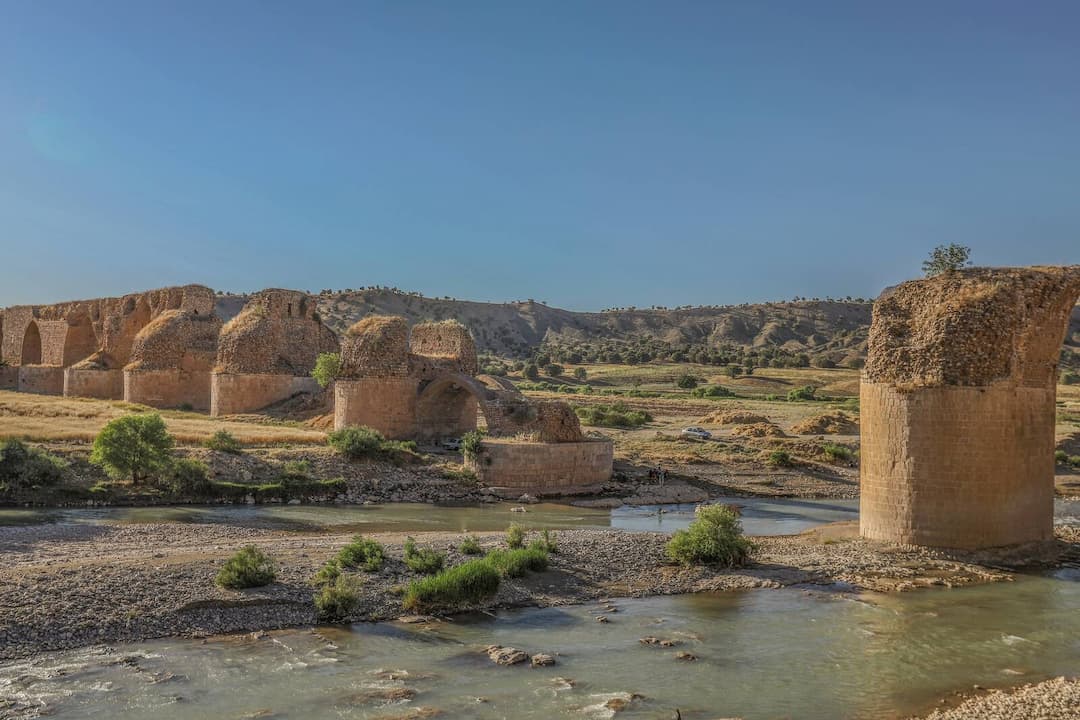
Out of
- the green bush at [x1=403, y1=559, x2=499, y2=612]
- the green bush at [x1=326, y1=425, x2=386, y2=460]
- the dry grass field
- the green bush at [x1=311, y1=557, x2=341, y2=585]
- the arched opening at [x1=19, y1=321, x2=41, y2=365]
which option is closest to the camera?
the green bush at [x1=403, y1=559, x2=499, y2=612]

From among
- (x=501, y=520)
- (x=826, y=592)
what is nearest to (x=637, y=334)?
(x=501, y=520)

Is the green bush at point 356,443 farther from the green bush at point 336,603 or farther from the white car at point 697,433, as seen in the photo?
the green bush at point 336,603

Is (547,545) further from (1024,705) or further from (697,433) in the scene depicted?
(697,433)

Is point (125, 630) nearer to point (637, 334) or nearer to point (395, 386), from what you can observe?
point (395, 386)

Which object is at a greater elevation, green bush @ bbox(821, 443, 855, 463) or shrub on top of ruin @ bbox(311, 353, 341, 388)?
shrub on top of ruin @ bbox(311, 353, 341, 388)

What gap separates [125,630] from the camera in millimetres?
10906

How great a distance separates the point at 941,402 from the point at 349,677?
33.8 ft

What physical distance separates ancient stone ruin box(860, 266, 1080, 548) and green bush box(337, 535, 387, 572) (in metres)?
8.44

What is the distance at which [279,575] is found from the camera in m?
13.1

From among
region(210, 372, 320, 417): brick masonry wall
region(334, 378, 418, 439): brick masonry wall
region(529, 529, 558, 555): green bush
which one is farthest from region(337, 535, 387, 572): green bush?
region(210, 372, 320, 417): brick masonry wall

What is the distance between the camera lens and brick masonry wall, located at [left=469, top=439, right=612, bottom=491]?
2553 centimetres

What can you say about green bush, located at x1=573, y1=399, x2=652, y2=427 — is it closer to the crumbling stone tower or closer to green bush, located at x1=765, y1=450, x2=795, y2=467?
green bush, located at x1=765, y1=450, x2=795, y2=467

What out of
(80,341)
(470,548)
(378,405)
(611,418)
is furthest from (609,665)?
(80,341)

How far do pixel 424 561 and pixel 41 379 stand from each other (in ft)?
132
